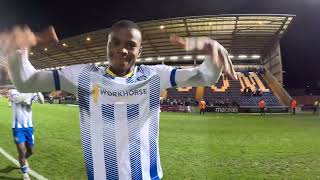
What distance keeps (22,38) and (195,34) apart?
4731 centimetres

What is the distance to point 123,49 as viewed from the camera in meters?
2.69

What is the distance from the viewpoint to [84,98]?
9.24 feet

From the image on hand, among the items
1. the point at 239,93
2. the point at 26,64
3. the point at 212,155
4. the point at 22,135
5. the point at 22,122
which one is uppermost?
the point at 26,64

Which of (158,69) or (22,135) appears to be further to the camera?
(22,135)

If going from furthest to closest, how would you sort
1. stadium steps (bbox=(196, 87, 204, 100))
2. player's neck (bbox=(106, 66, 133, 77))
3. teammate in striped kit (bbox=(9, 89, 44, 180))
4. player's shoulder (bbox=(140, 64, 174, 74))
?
stadium steps (bbox=(196, 87, 204, 100))
teammate in striped kit (bbox=(9, 89, 44, 180))
player's shoulder (bbox=(140, 64, 174, 74))
player's neck (bbox=(106, 66, 133, 77))

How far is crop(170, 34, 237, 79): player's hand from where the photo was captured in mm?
2520

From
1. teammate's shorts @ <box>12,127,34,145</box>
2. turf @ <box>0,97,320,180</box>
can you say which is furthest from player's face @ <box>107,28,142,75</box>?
teammate's shorts @ <box>12,127,34,145</box>

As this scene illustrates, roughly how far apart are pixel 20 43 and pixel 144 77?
0.85m

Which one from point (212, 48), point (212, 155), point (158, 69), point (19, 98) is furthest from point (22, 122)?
point (212, 48)

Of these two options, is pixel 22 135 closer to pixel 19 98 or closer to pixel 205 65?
pixel 19 98

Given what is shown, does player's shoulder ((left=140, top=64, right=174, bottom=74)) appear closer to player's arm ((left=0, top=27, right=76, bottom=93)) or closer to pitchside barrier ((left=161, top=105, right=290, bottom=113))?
player's arm ((left=0, top=27, right=76, bottom=93))

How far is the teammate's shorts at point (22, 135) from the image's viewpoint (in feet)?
29.8

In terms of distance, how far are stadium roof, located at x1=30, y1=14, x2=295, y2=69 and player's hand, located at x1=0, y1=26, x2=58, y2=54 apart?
128ft

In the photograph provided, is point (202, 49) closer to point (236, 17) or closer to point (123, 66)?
point (123, 66)
